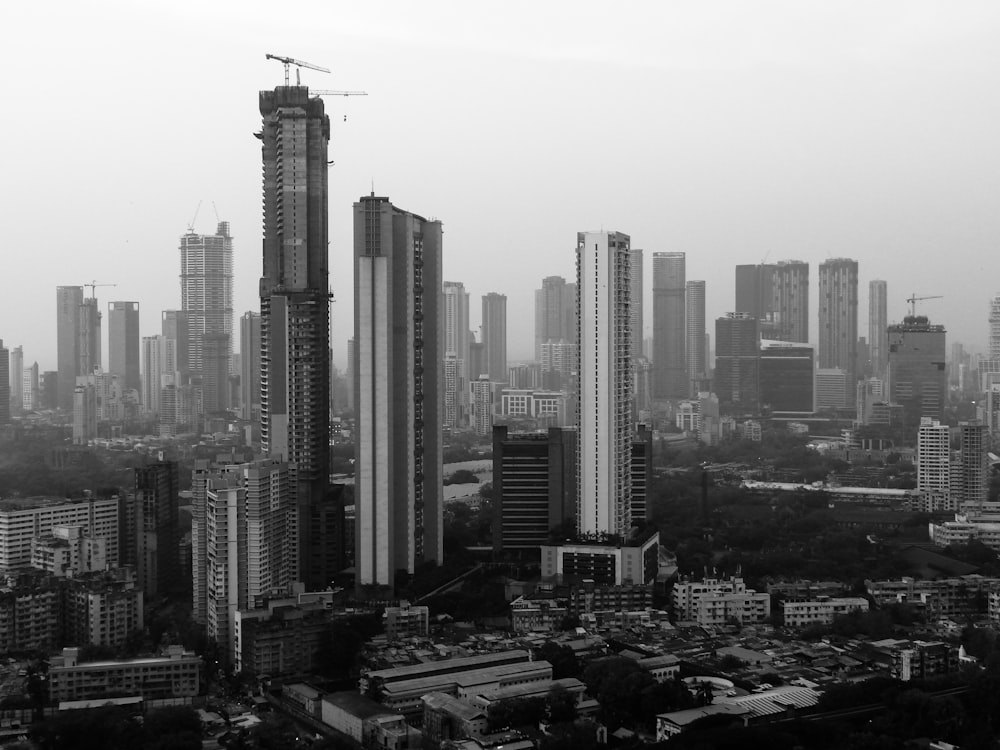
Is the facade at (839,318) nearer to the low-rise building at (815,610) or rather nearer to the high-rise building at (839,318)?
the high-rise building at (839,318)

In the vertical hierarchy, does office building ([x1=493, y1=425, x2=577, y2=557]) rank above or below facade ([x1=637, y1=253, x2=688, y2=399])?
below

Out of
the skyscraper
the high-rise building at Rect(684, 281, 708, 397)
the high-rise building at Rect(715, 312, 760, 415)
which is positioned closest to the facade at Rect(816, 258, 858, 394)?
the high-rise building at Rect(715, 312, 760, 415)

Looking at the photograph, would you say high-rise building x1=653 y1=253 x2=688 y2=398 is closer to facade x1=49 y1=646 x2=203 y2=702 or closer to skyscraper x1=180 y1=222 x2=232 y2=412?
skyscraper x1=180 y1=222 x2=232 y2=412

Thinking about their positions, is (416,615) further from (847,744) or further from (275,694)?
(847,744)

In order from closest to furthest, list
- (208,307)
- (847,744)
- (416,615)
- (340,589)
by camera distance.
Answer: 1. (847,744)
2. (416,615)
3. (340,589)
4. (208,307)

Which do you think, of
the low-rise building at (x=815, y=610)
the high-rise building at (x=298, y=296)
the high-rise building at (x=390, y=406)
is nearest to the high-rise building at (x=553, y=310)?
the high-rise building at (x=298, y=296)

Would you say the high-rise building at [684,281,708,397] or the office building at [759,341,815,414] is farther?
the high-rise building at [684,281,708,397]

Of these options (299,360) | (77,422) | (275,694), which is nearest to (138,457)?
(77,422)
